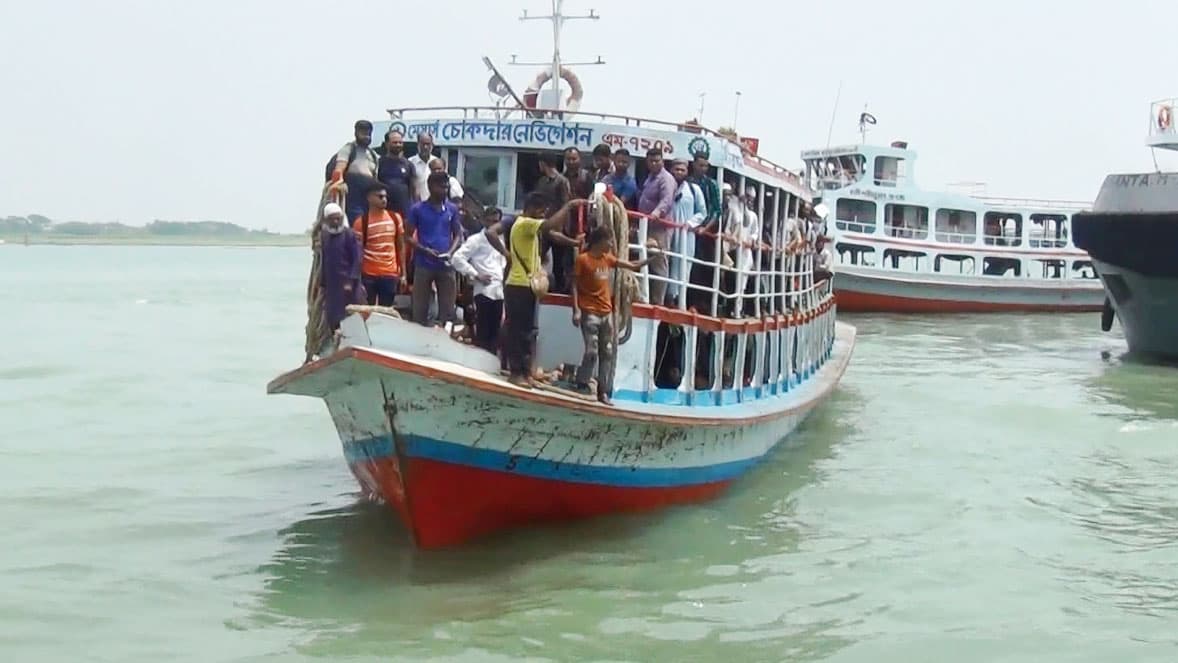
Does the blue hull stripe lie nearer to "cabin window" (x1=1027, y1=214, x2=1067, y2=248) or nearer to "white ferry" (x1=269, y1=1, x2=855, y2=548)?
"white ferry" (x1=269, y1=1, x2=855, y2=548)

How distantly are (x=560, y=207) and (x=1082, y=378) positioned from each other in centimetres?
1497

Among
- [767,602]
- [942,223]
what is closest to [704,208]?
[767,602]

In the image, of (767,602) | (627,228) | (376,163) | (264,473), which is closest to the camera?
(767,602)

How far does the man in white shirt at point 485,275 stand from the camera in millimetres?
9430

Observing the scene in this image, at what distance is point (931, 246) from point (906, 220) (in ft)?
3.40

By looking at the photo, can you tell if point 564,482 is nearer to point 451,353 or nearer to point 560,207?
point 451,353

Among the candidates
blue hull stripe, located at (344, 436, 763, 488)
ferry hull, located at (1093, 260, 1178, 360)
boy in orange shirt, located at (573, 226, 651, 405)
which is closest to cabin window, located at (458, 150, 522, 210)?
boy in orange shirt, located at (573, 226, 651, 405)

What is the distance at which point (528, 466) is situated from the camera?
926cm

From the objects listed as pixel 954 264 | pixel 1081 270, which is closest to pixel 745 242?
pixel 954 264

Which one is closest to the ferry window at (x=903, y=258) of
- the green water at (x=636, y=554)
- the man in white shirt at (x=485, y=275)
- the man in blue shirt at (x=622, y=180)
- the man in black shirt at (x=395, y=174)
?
the green water at (x=636, y=554)

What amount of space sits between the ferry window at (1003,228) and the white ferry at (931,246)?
0.10 feet

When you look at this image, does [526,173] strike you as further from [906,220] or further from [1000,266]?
[1000,266]

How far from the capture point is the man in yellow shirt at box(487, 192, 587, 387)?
902 centimetres

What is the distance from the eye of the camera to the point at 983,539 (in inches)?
414
